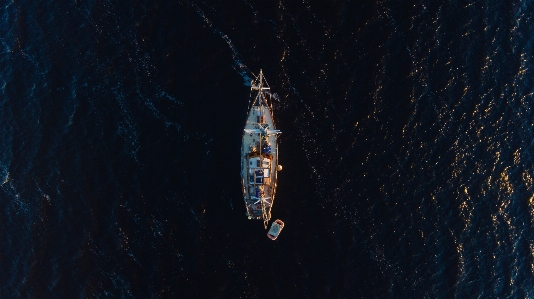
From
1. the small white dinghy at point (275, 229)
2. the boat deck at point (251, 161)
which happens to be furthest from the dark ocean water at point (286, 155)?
the boat deck at point (251, 161)

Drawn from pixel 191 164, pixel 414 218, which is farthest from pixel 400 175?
pixel 191 164

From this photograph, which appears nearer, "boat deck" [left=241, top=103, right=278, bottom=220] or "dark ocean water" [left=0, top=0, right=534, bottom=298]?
"dark ocean water" [left=0, top=0, right=534, bottom=298]

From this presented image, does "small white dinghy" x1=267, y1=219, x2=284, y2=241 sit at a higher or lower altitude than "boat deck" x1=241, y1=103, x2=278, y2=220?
lower

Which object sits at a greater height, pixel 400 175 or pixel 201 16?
pixel 201 16

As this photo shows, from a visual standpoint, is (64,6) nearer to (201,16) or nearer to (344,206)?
(201,16)

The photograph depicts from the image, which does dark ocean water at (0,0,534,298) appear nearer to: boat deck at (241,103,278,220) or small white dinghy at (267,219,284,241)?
small white dinghy at (267,219,284,241)

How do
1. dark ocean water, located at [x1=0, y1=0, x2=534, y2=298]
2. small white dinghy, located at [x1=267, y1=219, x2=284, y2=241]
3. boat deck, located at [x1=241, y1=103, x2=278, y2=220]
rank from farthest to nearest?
boat deck, located at [x1=241, y1=103, x2=278, y2=220]
small white dinghy, located at [x1=267, y1=219, x2=284, y2=241]
dark ocean water, located at [x1=0, y1=0, x2=534, y2=298]

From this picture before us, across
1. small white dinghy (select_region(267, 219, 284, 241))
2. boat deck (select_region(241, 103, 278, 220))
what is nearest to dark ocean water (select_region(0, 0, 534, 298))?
small white dinghy (select_region(267, 219, 284, 241))
